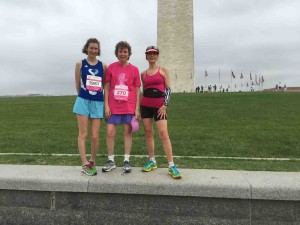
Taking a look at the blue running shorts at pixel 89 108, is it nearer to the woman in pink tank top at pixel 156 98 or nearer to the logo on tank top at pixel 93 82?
the logo on tank top at pixel 93 82

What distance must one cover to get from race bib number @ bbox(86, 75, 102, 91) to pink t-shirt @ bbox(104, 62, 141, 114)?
112 millimetres

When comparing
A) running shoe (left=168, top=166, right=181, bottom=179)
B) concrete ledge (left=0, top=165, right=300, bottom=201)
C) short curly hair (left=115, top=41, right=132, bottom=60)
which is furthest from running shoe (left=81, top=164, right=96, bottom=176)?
short curly hair (left=115, top=41, right=132, bottom=60)

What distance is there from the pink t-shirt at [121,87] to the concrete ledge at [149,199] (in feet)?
2.74

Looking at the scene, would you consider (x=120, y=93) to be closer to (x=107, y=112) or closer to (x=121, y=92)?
(x=121, y=92)

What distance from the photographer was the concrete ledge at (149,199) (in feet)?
10.9

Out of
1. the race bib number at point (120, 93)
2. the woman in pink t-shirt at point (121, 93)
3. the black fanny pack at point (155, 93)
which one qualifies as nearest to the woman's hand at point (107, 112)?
the woman in pink t-shirt at point (121, 93)

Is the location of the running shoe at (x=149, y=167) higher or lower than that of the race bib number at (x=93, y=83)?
lower

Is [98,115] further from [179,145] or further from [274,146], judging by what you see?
[274,146]

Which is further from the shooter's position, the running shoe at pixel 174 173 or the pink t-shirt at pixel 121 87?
the pink t-shirt at pixel 121 87

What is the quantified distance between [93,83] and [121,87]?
1.10ft

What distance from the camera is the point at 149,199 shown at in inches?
137

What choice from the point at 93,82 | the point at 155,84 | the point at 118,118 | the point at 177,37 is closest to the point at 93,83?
the point at 93,82

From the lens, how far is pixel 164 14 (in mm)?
37406

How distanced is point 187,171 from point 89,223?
1.26 meters
